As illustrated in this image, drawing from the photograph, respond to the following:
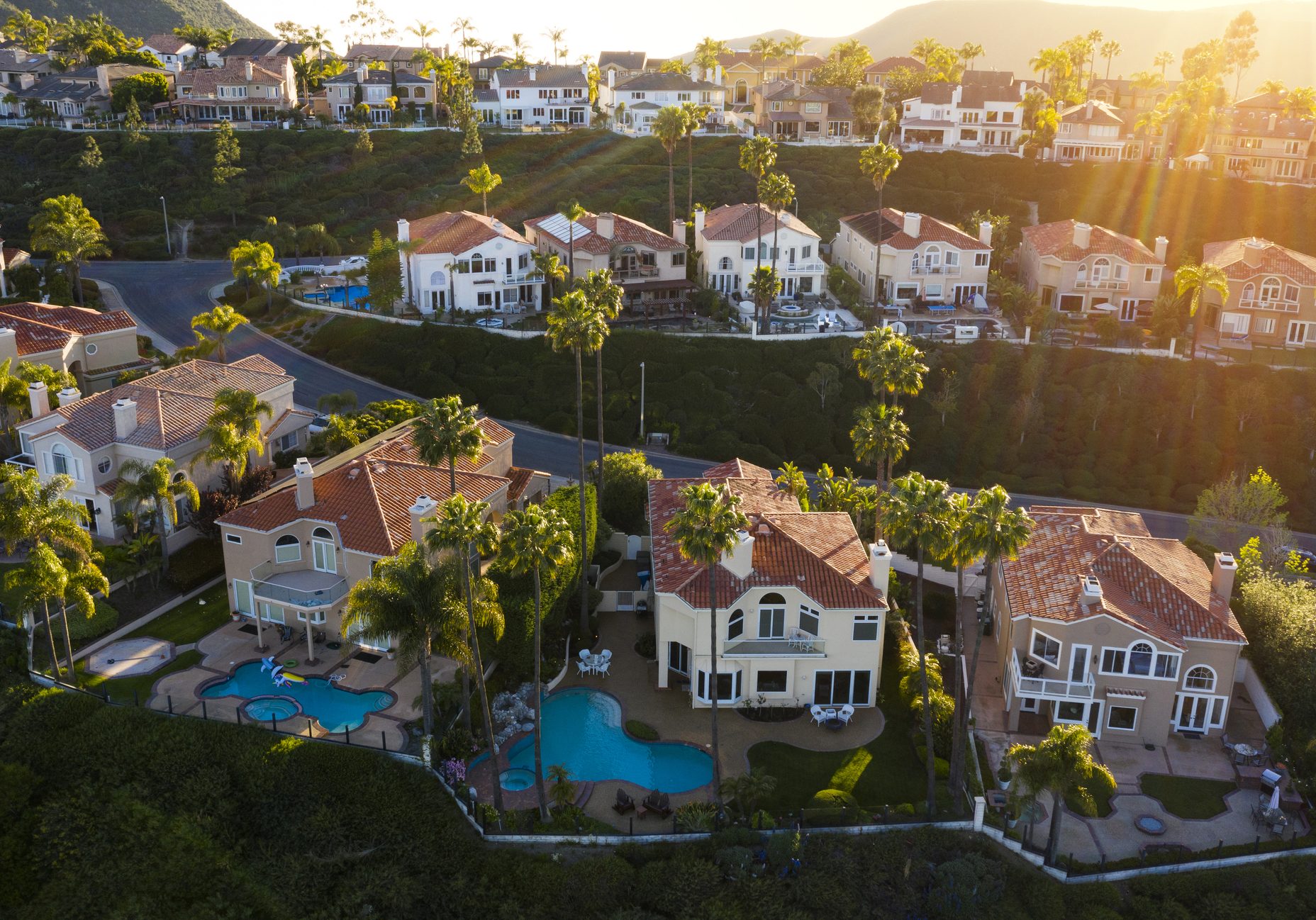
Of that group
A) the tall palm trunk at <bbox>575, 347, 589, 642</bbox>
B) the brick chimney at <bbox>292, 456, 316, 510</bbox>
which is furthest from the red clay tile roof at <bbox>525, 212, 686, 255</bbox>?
the brick chimney at <bbox>292, 456, 316, 510</bbox>

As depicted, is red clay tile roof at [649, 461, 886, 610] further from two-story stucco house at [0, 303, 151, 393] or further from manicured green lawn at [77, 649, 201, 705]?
two-story stucco house at [0, 303, 151, 393]

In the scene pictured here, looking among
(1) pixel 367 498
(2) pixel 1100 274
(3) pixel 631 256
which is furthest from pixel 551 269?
(2) pixel 1100 274

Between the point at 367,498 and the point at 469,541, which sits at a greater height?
the point at 469,541

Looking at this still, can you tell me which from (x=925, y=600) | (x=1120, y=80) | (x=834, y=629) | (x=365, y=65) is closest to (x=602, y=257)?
(x=925, y=600)

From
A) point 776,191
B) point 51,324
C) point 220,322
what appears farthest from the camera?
point 776,191

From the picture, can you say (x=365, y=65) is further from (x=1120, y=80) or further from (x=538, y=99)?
(x=1120, y=80)

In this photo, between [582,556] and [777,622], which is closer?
[777,622]

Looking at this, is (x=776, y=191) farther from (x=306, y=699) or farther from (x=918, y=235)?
(x=306, y=699)

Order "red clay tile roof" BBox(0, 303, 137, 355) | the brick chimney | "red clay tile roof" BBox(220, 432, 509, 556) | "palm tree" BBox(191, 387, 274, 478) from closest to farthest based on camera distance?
1. "red clay tile roof" BBox(220, 432, 509, 556)
2. the brick chimney
3. "palm tree" BBox(191, 387, 274, 478)
4. "red clay tile roof" BBox(0, 303, 137, 355)

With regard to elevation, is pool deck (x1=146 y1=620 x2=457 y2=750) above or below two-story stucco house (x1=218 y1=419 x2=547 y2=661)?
below
